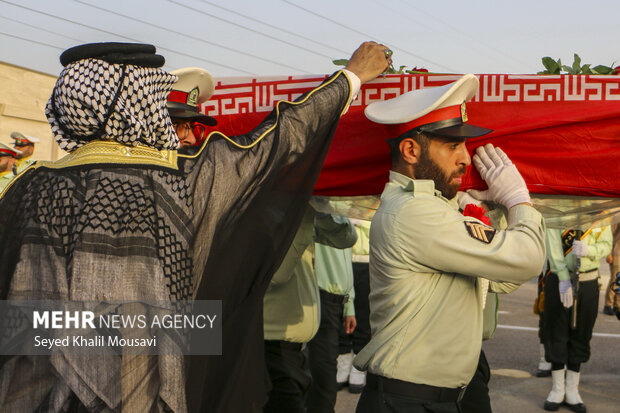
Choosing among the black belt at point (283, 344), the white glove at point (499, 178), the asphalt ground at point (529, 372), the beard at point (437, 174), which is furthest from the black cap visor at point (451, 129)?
the asphalt ground at point (529, 372)

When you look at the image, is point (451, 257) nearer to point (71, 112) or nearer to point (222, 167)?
point (222, 167)

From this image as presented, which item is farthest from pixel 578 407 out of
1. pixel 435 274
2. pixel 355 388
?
pixel 435 274

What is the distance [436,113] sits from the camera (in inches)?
115

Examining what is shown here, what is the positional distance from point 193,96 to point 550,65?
1.64m

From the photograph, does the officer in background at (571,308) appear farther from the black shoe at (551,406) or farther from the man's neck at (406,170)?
the man's neck at (406,170)

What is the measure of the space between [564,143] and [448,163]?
60cm

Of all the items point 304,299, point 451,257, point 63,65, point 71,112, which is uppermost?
point 63,65

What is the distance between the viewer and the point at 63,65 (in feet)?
7.59

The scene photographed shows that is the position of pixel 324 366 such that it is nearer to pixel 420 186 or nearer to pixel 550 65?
pixel 420 186

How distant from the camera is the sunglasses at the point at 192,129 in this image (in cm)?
331

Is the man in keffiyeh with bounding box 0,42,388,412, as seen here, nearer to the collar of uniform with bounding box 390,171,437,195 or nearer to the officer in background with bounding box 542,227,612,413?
the collar of uniform with bounding box 390,171,437,195

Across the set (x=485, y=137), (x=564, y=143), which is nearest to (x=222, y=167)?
(x=485, y=137)

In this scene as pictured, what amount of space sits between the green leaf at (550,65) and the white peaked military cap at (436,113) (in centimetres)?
44

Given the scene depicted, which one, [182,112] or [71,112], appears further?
[182,112]
